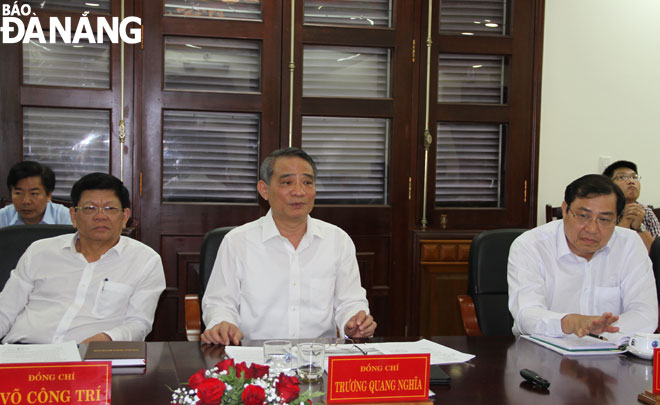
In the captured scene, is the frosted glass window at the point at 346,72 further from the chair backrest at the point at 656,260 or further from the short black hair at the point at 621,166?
the chair backrest at the point at 656,260

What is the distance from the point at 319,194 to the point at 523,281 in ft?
6.53

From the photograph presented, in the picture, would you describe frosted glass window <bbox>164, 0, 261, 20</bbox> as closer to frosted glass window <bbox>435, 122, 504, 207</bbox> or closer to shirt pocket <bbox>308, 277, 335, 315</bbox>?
frosted glass window <bbox>435, 122, 504, 207</bbox>

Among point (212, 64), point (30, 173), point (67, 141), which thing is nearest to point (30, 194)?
point (30, 173)

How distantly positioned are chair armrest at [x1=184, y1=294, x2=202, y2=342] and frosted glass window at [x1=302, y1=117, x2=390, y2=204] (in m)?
1.86

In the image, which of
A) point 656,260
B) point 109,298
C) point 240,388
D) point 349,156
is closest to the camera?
point 240,388

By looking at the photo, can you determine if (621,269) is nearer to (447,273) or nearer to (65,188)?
(447,273)

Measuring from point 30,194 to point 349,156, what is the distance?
1.86 metres

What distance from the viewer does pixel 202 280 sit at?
229 centimetres

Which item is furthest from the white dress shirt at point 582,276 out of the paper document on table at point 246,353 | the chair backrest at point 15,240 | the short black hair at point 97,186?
the chair backrest at point 15,240

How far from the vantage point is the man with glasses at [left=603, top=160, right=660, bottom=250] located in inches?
150

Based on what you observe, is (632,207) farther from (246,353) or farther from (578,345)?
(246,353)

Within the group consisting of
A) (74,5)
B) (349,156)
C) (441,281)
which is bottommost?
(441,281)

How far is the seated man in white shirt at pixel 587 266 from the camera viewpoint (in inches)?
85.8

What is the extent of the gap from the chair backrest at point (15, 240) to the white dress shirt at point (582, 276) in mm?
1665
